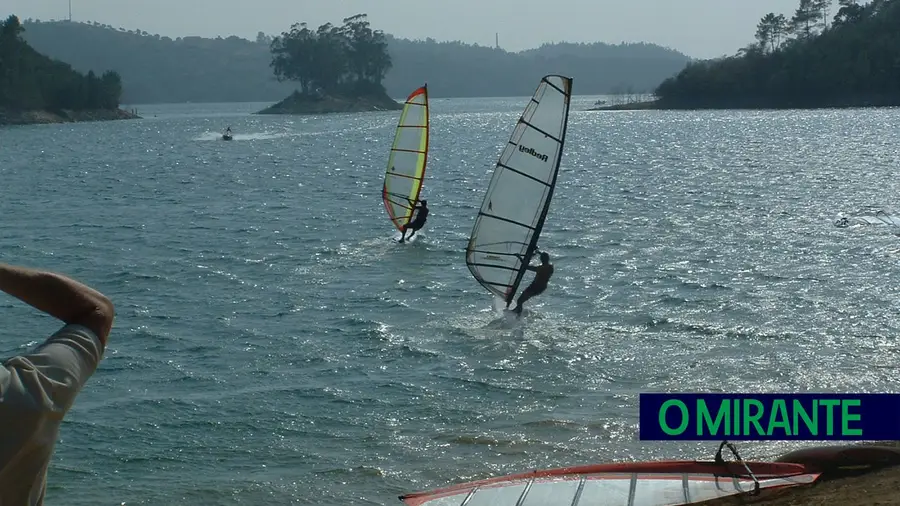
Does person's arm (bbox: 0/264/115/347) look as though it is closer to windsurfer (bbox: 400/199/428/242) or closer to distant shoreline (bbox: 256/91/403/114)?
windsurfer (bbox: 400/199/428/242)

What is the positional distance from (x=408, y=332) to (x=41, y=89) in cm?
12496

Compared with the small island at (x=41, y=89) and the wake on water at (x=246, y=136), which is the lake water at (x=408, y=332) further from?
the small island at (x=41, y=89)

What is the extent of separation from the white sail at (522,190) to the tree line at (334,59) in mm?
163038

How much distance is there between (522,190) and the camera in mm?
15781

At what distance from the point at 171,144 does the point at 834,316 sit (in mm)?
68962

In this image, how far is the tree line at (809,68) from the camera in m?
119

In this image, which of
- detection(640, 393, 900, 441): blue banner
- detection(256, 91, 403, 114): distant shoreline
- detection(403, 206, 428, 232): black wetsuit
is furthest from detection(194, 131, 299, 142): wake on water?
detection(640, 393, 900, 441): blue banner

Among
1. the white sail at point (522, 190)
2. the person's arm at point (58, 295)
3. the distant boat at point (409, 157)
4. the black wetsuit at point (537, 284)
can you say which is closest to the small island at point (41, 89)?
the distant boat at point (409, 157)

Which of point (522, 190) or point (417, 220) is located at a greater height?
point (522, 190)

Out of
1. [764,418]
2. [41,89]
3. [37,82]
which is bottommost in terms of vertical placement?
[764,418]

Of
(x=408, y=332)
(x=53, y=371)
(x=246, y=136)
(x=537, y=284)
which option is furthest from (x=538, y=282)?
(x=246, y=136)

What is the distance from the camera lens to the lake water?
31.6 ft

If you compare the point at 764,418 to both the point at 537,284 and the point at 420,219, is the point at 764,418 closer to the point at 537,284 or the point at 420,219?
the point at 537,284

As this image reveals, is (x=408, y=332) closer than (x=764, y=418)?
No
